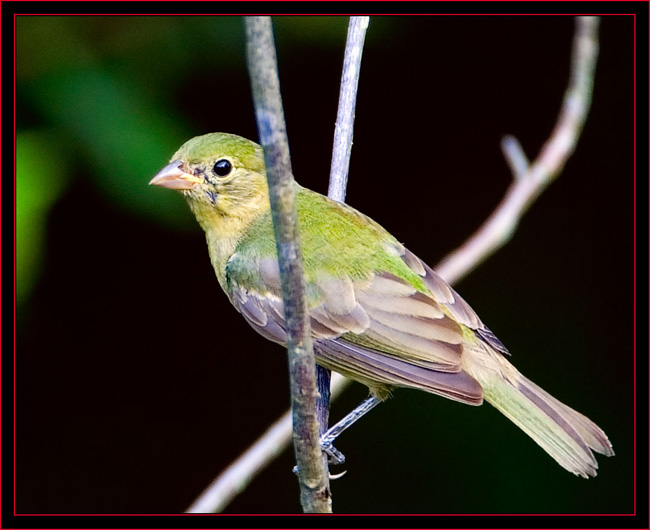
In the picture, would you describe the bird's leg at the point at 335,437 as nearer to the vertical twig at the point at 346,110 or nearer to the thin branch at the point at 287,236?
the vertical twig at the point at 346,110

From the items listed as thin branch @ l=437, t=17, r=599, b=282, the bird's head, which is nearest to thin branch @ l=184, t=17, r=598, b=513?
thin branch @ l=437, t=17, r=599, b=282

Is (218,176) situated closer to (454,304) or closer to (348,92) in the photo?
(348,92)

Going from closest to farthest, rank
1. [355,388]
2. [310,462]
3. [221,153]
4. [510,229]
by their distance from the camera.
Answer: [310,462] → [510,229] → [221,153] → [355,388]

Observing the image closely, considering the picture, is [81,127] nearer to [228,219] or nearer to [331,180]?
[228,219]

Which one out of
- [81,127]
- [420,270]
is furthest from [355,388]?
[81,127]

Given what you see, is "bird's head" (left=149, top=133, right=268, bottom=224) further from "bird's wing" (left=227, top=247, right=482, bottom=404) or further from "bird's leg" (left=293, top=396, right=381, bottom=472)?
"bird's leg" (left=293, top=396, right=381, bottom=472)

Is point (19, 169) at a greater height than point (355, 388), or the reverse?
point (19, 169)

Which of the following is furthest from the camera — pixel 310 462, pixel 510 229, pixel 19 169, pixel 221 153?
pixel 221 153

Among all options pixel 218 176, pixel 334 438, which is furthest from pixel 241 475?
pixel 218 176
